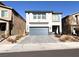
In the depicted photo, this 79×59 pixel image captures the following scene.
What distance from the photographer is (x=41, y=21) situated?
47375mm

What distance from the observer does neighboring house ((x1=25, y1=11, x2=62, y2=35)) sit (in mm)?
47406

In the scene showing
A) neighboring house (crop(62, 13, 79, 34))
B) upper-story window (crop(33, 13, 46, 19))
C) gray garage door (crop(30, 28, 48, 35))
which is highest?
upper-story window (crop(33, 13, 46, 19))

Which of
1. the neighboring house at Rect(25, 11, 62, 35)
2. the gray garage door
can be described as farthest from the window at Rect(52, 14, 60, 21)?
the gray garage door

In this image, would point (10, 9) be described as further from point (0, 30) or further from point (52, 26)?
point (52, 26)

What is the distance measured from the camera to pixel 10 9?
37562mm

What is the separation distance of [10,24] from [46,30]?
482 inches

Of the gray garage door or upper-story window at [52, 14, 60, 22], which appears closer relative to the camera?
the gray garage door

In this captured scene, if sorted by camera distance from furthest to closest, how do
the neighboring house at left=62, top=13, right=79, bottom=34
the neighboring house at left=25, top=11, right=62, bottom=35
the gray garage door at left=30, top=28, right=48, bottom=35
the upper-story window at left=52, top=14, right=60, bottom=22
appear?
the upper-story window at left=52, top=14, right=60, bottom=22 < the gray garage door at left=30, top=28, right=48, bottom=35 < the neighboring house at left=25, top=11, right=62, bottom=35 < the neighboring house at left=62, top=13, right=79, bottom=34

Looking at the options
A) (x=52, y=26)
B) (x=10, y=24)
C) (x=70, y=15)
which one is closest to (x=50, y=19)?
(x=52, y=26)

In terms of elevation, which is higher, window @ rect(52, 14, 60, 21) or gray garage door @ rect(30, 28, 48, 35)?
window @ rect(52, 14, 60, 21)

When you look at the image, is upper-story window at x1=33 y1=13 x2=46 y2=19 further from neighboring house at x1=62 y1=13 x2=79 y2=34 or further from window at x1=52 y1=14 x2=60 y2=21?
neighboring house at x1=62 y1=13 x2=79 y2=34

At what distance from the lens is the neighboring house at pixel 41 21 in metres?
47.4

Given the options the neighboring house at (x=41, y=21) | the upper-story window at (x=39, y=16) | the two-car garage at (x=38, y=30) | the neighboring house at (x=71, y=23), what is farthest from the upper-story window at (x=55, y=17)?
the two-car garage at (x=38, y=30)

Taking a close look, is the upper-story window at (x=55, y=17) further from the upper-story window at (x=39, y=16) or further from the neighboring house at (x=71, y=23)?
the neighboring house at (x=71, y=23)
